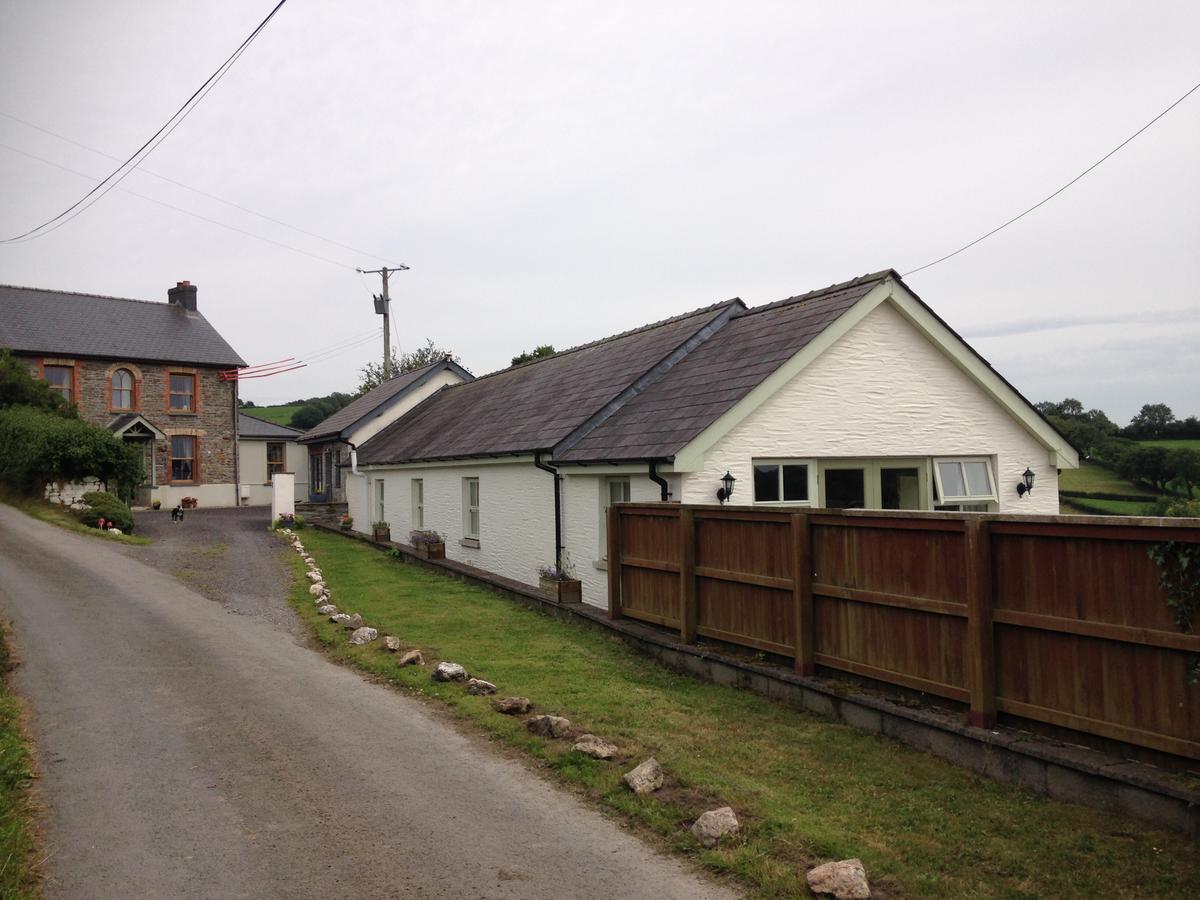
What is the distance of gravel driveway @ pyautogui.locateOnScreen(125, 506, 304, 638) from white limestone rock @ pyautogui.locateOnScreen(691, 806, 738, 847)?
27.0 feet

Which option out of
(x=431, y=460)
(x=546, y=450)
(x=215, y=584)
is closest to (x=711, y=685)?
(x=546, y=450)

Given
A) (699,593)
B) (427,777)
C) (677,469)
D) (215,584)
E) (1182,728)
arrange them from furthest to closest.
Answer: (215,584)
(677,469)
(699,593)
(427,777)
(1182,728)

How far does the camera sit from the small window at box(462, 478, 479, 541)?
19.8 m

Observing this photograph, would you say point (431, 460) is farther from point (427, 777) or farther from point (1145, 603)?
point (1145, 603)

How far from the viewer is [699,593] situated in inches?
412

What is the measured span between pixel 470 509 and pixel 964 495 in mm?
10267

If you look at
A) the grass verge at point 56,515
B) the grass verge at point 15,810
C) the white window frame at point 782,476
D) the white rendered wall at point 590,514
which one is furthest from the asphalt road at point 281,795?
the grass verge at point 56,515

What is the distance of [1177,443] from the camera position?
3438 centimetres

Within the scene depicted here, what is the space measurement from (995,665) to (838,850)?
2299mm

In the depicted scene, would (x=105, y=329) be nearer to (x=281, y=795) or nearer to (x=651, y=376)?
(x=651, y=376)

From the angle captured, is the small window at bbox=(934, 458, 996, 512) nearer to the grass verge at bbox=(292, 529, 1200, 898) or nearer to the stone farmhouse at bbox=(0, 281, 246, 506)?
the grass verge at bbox=(292, 529, 1200, 898)

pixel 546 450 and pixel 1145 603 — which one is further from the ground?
pixel 546 450

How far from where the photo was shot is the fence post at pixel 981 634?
6.68 m

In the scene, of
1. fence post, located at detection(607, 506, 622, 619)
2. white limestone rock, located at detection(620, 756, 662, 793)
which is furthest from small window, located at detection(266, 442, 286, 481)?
white limestone rock, located at detection(620, 756, 662, 793)
